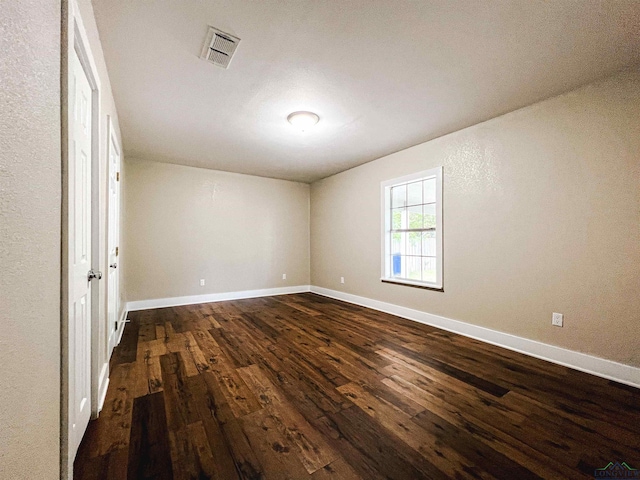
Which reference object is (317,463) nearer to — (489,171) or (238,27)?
(238,27)

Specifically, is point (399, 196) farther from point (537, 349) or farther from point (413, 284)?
point (537, 349)

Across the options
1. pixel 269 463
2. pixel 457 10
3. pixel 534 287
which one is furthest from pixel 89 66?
pixel 534 287

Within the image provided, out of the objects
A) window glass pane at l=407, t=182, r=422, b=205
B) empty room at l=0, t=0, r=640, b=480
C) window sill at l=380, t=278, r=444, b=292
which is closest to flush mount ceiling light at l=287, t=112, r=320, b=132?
empty room at l=0, t=0, r=640, b=480

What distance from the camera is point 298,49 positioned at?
2.01 m

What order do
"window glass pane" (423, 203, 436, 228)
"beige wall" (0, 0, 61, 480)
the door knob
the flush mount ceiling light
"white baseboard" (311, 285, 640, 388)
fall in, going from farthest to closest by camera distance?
"window glass pane" (423, 203, 436, 228)
the flush mount ceiling light
"white baseboard" (311, 285, 640, 388)
the door knob
"beige wall" (0, 0, 61, 480)

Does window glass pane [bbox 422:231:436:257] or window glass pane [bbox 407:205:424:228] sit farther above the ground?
window glass pane [bbox 407:205:424:228]

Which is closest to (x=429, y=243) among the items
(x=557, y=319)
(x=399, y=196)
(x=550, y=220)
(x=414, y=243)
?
(x=414, y=243)

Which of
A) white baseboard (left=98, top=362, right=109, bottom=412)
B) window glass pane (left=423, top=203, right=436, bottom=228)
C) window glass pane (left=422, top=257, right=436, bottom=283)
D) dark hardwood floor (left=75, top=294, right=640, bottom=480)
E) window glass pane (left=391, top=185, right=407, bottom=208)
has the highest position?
window glass pane (left=391, top=185, right=407, bottom=208)

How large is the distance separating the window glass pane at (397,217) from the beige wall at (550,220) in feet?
2.21

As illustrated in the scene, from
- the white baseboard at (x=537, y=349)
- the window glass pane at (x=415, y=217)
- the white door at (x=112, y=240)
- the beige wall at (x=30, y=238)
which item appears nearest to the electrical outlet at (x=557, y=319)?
the white baseboard at (x=537, y=349)

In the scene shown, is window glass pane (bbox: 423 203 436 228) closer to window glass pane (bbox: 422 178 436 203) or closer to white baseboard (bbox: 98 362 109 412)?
window glass pane (bbox: 422 178 436 203)

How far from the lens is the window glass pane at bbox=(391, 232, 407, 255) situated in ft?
14.3

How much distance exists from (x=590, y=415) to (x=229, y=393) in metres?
2.48

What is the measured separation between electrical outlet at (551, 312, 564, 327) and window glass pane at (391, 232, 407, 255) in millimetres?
2051
